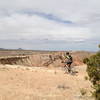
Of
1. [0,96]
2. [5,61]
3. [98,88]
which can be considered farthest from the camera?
[5,61]

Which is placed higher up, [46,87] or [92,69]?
[92,69]

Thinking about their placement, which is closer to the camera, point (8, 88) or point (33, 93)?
point (33, 93)

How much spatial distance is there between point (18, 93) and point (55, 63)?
3090cm

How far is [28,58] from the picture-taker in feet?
149

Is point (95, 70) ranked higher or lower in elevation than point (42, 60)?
higher

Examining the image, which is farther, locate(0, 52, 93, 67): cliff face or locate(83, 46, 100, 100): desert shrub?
locate(0, 52, 93, 67): cliff face

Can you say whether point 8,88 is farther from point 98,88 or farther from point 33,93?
point 98,88

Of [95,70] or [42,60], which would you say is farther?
[42,60]

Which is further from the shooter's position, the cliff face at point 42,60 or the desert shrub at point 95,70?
the cliff face at point 42,60

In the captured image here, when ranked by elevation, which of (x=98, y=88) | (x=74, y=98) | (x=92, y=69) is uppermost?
(x=92, y=69)

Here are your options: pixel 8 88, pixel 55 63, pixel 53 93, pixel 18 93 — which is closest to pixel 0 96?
pixel 18 93

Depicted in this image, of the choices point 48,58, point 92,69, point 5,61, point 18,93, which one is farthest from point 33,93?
point 48,58

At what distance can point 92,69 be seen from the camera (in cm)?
956

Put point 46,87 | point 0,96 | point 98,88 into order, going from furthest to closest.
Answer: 1. point 46,87
2. point 0,96
3. point 98,88
